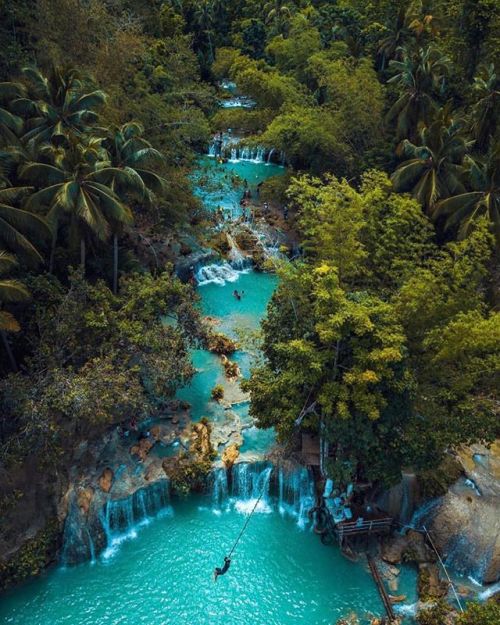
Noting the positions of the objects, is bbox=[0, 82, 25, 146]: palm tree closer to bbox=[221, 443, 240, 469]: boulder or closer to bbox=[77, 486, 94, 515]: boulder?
bbox=[77, 486, 94, 515]: boulder

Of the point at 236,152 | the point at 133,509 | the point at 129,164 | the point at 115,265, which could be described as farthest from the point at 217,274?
the point at 236,152

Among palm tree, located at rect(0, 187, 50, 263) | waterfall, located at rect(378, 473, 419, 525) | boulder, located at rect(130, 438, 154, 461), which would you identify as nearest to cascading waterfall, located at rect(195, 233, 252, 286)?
boulder, located at rect(130, 438, 154, 461)

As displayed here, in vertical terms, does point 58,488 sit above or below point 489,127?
below

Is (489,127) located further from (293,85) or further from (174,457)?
(174,457)

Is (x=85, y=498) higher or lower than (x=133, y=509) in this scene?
higher

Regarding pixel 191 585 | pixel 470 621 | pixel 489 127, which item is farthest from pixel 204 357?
pixel 489 127

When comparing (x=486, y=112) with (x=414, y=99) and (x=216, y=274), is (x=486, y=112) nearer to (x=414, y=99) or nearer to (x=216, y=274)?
(x=414, y=99)
